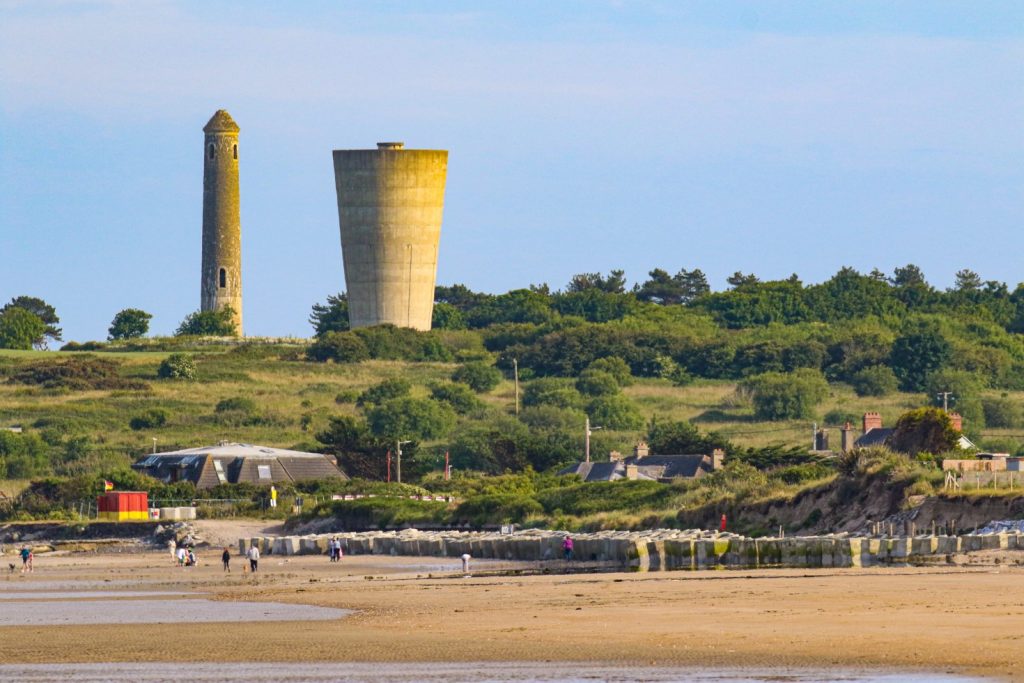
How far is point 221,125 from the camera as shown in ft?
340

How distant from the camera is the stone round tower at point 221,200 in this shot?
104 metres

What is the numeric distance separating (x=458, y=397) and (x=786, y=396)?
14.6m

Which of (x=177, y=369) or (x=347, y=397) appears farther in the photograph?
(x=177, y=369)

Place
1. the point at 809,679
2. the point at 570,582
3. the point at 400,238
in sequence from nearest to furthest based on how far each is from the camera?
the point at 809,679 < the point at 570,582 < the point at 400,238

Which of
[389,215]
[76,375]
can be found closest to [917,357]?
[389,215]

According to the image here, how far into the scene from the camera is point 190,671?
18391 millimetres

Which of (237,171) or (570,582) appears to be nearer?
(570,582)

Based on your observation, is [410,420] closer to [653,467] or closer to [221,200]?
[653,467]

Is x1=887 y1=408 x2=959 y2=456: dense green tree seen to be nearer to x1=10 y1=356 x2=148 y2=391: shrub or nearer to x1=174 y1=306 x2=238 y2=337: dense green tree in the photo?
x1=10 y1=356 x2=148 y2=391: shrub

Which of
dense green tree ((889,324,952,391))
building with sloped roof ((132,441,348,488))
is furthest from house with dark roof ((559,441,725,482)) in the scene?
dense green tree ((889,324,952,391))

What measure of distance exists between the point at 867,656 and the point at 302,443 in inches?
2292

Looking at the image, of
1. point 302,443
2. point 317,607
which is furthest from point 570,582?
point 302,443

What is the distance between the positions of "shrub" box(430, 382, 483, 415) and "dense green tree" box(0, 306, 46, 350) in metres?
35.1

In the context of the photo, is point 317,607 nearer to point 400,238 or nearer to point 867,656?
point 867,656
